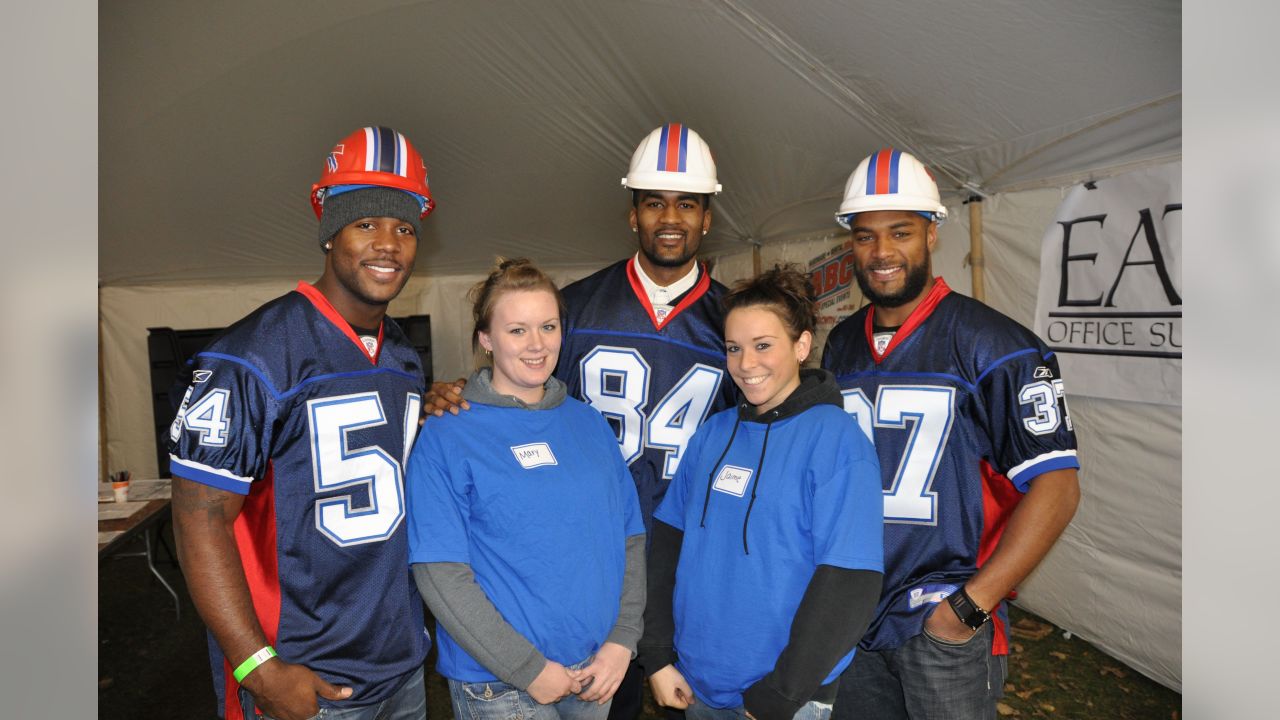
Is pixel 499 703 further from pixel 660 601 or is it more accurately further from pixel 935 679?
pixel 935 679

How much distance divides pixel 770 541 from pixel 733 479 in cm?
16

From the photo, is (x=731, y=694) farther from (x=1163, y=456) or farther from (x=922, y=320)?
(x=1163, y=456)

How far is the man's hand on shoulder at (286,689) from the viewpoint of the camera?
5.05 feet

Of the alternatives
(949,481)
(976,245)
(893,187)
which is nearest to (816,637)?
(949,481)

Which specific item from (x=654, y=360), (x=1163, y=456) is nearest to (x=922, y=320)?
(x=654, y=360)

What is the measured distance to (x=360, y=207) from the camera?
1727mm

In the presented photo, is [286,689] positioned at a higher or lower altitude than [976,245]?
lower

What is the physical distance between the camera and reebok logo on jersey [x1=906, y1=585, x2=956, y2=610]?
1.86 m

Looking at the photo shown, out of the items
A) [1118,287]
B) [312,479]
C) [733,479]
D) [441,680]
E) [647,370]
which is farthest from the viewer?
[441,680]

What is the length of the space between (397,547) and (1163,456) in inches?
120

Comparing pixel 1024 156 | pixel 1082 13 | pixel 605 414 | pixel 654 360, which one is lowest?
pixel 605 414

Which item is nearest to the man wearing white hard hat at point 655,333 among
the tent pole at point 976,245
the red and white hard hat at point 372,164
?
the red and white hard hat at point 372,164
